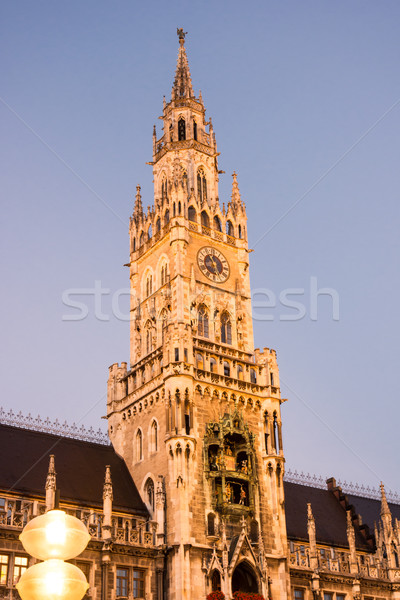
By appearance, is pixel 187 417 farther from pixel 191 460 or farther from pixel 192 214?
pixel 192 214

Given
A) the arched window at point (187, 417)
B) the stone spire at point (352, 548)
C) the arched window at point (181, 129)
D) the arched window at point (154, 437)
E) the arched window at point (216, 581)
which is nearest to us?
the arched window at point (216, 581)

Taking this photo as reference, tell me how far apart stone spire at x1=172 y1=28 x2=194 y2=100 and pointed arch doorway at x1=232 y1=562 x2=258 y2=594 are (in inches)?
1540

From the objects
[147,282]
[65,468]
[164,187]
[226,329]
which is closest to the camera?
[65,468]

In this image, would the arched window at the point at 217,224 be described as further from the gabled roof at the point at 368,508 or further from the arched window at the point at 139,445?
the gabled roof at the point at 368,508

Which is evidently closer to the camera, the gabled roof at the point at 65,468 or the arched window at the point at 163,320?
the gabled roof at the point at 65,468

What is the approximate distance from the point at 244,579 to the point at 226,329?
58.4ft

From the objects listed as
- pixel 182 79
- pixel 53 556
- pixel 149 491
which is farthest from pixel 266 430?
pixel 53 556

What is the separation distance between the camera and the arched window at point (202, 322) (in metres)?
55.4

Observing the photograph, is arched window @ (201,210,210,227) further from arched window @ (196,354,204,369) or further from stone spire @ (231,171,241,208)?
arched window @ (196,354,204,369)

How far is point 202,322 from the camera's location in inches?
2195

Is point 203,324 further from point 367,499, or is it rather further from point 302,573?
point 367,499

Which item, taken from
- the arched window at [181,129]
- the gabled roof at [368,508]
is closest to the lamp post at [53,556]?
the arched window at [181,129]

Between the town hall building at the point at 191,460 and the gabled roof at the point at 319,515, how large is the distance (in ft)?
0.45

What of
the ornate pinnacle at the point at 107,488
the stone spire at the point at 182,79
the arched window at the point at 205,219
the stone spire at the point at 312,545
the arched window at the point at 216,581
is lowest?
the arched window at the point at 216,581
